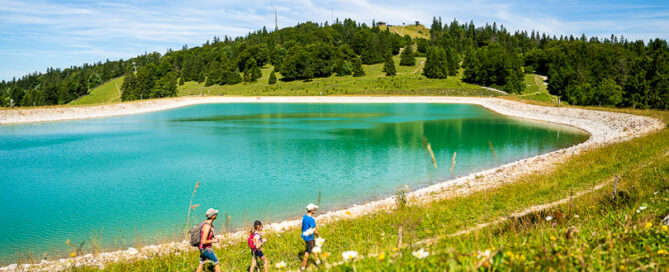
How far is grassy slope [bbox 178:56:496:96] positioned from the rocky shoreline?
25.0 ft

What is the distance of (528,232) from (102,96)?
16006cm

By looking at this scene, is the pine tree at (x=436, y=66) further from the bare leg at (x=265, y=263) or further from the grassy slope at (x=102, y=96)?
the bare leg at (x=265, y=263)

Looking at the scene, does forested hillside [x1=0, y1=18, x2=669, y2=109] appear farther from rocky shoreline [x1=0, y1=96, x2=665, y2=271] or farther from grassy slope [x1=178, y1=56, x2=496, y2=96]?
rocky shoreline [x1=0, y1=96, x2=665, y2=271]

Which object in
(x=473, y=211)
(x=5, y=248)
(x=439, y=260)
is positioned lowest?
(x=5, y=248)

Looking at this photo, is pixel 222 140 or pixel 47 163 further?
pixel 222 140

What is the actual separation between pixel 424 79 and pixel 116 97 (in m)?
105

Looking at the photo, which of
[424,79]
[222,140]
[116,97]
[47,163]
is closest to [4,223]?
[47,163]

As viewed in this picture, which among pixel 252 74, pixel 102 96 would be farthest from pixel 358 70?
pixel 102 96

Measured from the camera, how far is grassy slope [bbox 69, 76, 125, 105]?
130 metres

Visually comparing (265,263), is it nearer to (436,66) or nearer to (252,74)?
(436,66)

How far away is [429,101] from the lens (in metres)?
82.4

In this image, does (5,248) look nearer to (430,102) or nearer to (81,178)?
(81,178)

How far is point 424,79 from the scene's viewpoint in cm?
10000

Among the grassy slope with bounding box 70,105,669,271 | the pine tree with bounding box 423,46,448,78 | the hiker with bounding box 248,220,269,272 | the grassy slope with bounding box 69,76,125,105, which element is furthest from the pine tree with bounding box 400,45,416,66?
the hiker with bounding box 248,220,269,272
